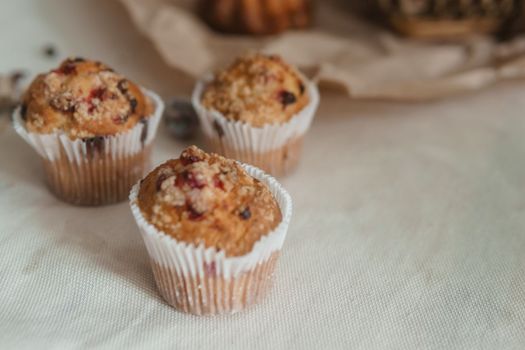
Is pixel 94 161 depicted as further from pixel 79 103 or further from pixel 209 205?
pixel 209 205

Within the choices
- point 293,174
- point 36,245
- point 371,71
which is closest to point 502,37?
point 371,71

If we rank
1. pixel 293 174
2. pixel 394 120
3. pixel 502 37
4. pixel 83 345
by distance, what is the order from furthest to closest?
pixel 502 37 → pixel 394 120 → pixel 293 174 → pixel 83 345

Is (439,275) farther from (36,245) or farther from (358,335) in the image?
(36,245)

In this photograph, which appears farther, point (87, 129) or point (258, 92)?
point (258, 92)

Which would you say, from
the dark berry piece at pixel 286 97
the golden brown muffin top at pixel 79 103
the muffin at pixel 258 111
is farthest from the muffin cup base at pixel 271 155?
the golden brown muffin top at pixel 79 103

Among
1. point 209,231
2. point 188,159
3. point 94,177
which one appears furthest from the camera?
point 94,177

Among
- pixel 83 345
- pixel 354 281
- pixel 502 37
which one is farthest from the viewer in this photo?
pixel 502 37

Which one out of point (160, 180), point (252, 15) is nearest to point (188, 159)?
point (160, 180)
